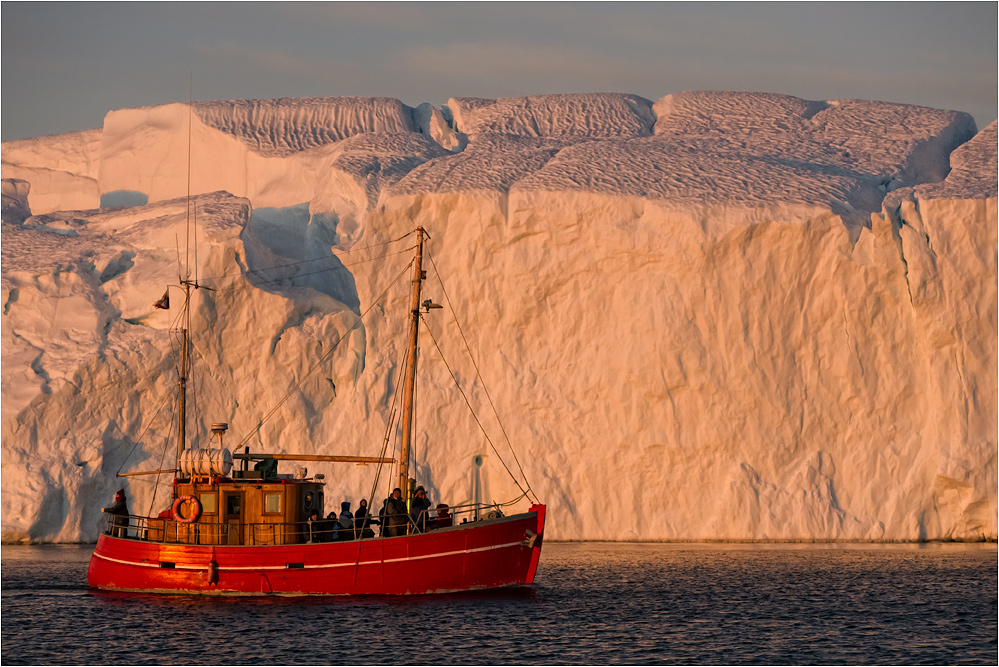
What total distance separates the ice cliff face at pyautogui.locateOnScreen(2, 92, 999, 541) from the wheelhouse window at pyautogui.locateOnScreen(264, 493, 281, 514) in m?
8.98

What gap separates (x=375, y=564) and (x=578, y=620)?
14.0ft

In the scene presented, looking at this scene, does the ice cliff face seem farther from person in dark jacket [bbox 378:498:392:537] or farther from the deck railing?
person in dark jacket [bbox 378:498:392:537]

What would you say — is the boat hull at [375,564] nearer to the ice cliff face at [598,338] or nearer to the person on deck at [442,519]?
the person on deck at [442,519]

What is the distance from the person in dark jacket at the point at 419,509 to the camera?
969 inches

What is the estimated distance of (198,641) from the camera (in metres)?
20.6

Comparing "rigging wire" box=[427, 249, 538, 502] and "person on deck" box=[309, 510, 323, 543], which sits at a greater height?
"rigging wire" box=[427, 249, 538, 502]

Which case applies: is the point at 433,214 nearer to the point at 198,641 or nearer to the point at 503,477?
the point at 503,477

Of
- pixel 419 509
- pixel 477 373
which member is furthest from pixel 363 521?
pixel 477 373

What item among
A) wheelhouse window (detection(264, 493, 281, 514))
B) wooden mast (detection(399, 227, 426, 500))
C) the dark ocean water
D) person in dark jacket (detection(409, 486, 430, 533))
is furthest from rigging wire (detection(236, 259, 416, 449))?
person in dark jacket (detection(409, 486, 430, 533))

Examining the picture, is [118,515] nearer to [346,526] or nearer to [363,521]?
[346,526]

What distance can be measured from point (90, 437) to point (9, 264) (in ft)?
21.0

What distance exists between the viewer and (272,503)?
2492cm

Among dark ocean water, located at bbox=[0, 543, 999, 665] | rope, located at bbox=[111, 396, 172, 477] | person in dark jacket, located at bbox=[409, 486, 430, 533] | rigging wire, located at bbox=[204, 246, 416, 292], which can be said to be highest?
rigging wire, located at bbox=[204, 246, 416, 292]

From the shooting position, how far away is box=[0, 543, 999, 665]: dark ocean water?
19.5m
